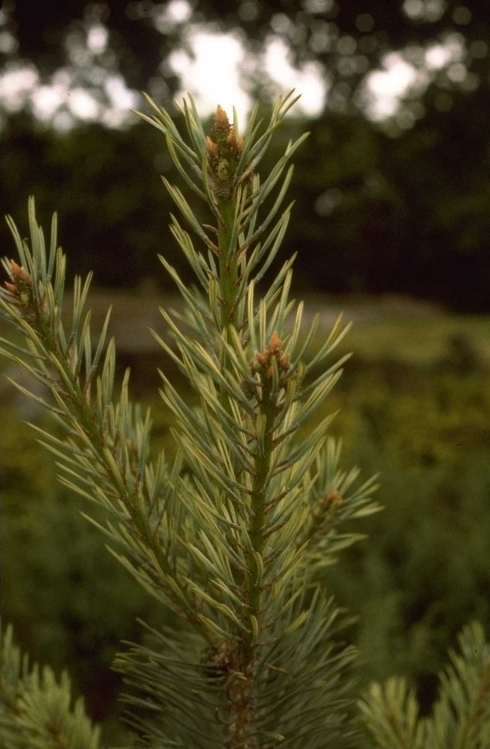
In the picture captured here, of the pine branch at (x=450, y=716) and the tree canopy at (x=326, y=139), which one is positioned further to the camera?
the tree canopy at (x=326, y=139)

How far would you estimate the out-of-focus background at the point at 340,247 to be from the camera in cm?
195

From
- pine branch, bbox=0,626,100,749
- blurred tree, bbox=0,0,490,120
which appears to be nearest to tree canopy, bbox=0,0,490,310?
blurred tree, bbox=0,0,490,120

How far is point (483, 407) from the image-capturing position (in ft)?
17.2

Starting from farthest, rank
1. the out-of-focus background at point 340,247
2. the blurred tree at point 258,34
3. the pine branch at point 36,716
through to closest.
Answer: the blurred tree at point 258,34
the out-of-focus background at point 340,247
the pine branch at point 36,716


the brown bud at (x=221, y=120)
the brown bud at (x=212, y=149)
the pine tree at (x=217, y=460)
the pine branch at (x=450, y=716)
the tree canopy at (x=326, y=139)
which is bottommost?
the pine branch at (x=450, y=716)

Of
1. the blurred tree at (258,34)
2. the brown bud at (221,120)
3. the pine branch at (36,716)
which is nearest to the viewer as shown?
the brown bud at (221,120)

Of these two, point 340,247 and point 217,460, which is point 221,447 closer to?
point 217,460

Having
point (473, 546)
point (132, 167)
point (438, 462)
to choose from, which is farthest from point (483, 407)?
point (132, 167)

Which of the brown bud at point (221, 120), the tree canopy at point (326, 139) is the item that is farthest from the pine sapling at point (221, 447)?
the tree canopy at point (326, 139)

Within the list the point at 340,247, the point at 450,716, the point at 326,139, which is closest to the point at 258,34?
the point at 326,139

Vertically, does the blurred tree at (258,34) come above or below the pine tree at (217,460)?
above

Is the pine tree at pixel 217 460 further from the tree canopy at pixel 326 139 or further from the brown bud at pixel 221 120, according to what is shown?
the tree canopy at pixel 326 139

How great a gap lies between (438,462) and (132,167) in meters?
4.66

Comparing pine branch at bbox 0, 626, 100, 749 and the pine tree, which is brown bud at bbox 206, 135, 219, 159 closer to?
the pine tree
